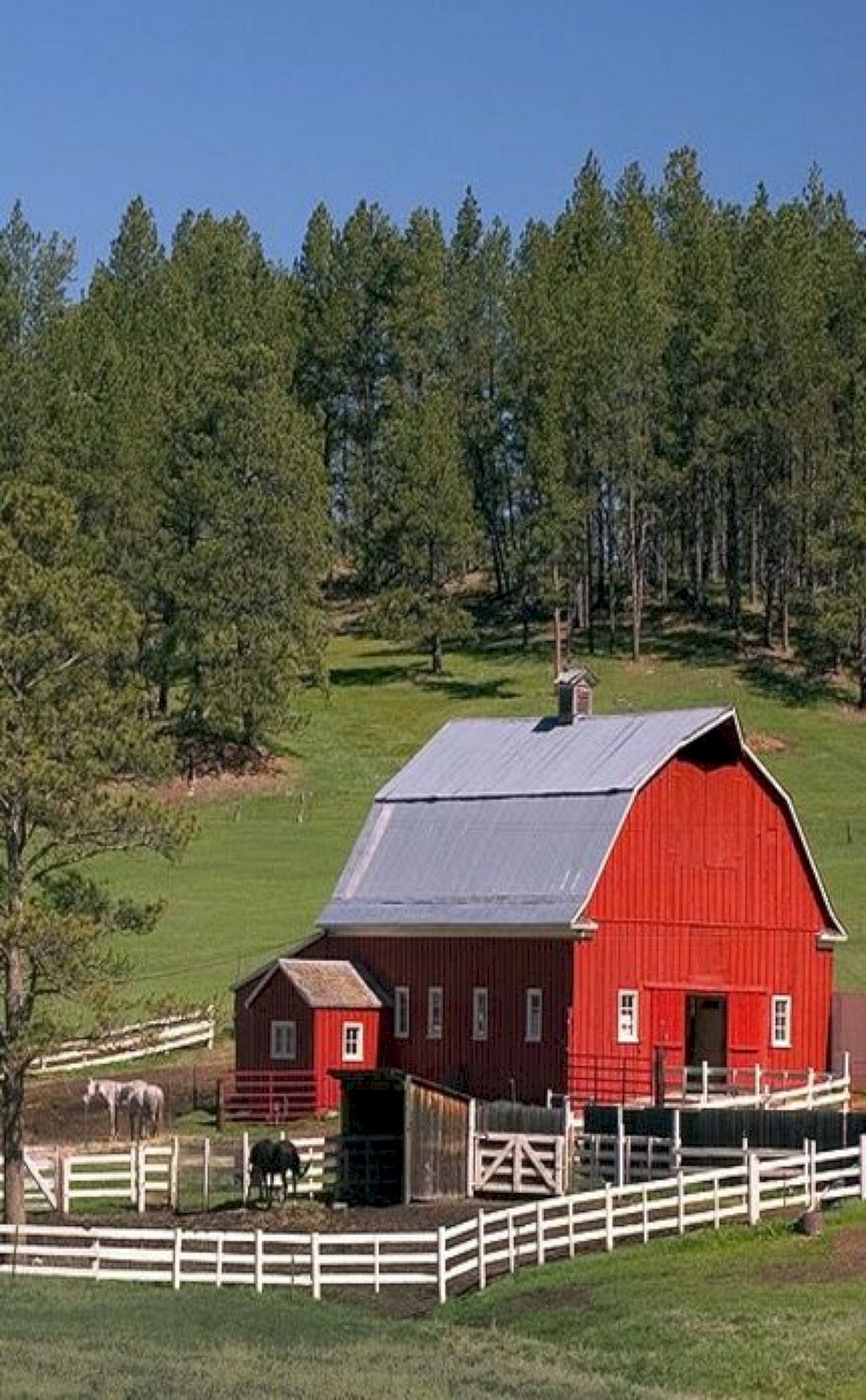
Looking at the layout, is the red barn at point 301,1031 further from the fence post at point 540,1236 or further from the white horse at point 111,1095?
the fence post at point 540,1236

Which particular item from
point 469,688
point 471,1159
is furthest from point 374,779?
point 471,1159

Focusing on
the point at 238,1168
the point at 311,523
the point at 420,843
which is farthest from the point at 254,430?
the point at 238,1168

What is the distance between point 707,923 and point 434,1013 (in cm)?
604

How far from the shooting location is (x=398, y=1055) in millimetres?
57906

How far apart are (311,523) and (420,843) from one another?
4310cm

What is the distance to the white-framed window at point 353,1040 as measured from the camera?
57719mm

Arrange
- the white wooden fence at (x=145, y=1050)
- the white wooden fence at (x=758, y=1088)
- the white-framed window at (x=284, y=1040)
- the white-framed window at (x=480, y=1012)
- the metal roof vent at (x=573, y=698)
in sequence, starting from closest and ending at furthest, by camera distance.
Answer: the white wooden fence at (x=758, y=1088)
the white-framed window at (x=480, y=1012)
the white-framed window at (x=284, y=1040)
the white wooden fence at (x=145, y=1050)
the metal roof vent at (x=573, y=698)

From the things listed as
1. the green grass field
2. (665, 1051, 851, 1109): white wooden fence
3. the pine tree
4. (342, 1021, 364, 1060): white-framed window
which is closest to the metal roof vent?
(342, 1021, 364, 1060): white-framed window

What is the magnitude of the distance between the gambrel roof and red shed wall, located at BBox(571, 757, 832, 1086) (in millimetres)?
641

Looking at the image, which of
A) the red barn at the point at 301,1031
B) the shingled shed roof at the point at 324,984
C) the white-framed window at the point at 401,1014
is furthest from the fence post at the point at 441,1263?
the white-framed window at the point at 401,1014

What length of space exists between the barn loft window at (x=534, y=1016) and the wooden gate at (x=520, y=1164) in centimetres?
721

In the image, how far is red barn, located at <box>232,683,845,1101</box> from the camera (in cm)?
5522

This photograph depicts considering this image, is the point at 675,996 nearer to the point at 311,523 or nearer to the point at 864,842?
the point at 864,842

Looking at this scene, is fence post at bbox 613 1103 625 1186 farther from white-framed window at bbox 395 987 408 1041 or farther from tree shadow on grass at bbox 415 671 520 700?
tree shadow on grass at bbox 415 671 520 700
